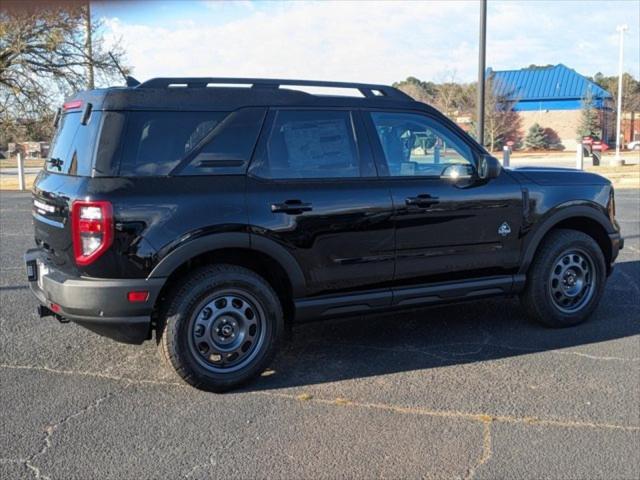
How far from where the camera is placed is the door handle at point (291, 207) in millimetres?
4301

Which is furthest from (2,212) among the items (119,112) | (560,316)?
(560,316)

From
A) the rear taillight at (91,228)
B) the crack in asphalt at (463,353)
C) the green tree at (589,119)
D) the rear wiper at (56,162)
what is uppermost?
the green tree at (589,119)

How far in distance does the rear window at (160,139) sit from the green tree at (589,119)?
180 feet

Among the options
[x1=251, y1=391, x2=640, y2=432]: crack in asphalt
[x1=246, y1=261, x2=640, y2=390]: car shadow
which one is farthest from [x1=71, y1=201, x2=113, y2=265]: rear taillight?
[x1=251, y1=391, x2=640, y2=432]: crack in asphalt

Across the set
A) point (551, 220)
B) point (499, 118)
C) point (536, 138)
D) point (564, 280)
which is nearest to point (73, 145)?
point (551, 220)

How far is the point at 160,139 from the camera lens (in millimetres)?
4117

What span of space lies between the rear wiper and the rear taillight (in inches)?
25.3

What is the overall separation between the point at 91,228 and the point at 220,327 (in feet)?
3.36

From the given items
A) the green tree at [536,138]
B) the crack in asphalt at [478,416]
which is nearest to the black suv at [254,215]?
the crack in asphalt at [478,416]

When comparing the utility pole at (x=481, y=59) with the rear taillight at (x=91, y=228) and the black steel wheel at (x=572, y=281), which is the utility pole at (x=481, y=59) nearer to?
the black steel wheel at (x=572, y=281)

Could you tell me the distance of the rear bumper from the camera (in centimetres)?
392

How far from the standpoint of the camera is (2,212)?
46.3 ft

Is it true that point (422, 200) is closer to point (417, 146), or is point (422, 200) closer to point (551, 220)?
point (417, 146)

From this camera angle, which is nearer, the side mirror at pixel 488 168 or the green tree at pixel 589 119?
the side mirror at pixel 488 168
